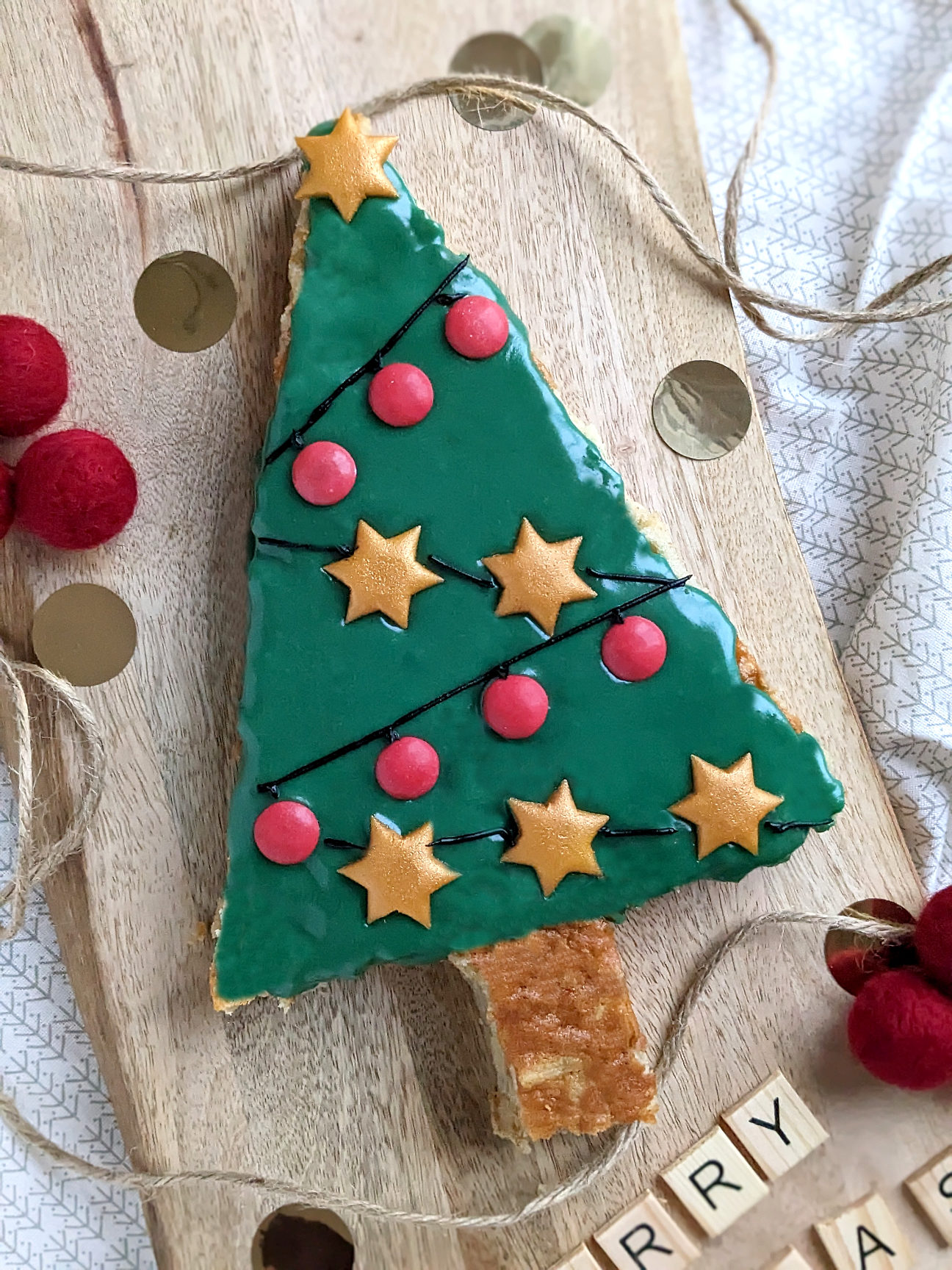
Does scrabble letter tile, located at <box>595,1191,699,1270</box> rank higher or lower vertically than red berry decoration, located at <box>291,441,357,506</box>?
lower

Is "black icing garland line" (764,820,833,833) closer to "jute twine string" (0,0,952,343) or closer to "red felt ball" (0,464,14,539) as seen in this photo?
"jute twine string" (0,0,952,343)

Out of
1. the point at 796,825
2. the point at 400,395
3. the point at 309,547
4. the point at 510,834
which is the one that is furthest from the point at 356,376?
the point at 796,825

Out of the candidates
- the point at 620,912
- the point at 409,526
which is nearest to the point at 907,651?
the point at 620,912

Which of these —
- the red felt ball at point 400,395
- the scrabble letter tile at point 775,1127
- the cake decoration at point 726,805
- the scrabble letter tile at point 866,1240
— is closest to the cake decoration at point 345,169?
the red felt ball at point 400,395

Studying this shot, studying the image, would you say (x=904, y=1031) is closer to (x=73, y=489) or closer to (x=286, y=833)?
(x=286, y=833)

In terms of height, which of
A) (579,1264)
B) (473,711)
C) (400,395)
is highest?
(400,395)

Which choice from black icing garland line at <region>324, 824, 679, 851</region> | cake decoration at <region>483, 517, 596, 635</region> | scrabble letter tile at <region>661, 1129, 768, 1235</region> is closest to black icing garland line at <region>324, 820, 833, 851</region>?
black icing garland line at <region>324, 824, 679, 851</region>
